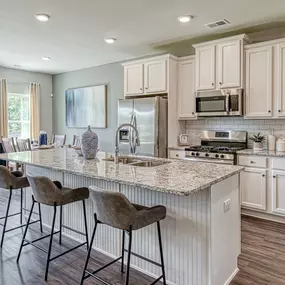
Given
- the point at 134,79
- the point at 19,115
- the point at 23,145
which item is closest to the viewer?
the point at 134,79

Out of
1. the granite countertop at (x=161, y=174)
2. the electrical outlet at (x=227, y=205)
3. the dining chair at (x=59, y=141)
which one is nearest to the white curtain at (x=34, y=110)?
the dining chair at (x=59, y=141)

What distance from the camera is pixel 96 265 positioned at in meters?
2.47

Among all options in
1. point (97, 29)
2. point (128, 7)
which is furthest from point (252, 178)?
point (97, 29)

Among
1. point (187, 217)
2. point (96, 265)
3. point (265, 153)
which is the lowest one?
point (96, 265)

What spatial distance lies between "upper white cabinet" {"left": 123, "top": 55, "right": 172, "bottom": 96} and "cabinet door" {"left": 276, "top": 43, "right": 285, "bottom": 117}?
A: 5.54ft

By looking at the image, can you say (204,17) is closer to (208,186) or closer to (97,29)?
(97,29)

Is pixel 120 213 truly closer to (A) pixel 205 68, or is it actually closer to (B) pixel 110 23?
(B) pixel 110 23

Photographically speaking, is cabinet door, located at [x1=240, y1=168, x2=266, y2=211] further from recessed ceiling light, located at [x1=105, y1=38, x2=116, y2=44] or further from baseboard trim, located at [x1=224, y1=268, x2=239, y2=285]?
recessed ceiling light, located at [x1=105, y1=38, x2=116, y2=44]

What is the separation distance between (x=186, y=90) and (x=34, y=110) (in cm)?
444

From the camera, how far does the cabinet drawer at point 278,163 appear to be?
3496 millimetres

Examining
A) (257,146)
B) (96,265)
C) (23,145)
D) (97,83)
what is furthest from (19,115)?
(257,146)

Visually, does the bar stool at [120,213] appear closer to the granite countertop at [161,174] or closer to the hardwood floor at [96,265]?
the granite countertop at [161,174]

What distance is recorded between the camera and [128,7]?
325 centimetres

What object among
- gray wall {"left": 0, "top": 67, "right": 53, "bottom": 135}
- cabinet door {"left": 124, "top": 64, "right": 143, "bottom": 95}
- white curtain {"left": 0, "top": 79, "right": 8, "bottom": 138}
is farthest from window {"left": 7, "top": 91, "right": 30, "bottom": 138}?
cabinet door {"left": 124, "top": 64, "right": 143, "bottom": 95}
